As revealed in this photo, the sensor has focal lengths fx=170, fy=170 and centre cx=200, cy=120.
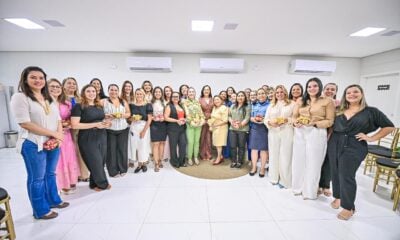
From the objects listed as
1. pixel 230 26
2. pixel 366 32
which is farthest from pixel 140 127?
pixel 366 32

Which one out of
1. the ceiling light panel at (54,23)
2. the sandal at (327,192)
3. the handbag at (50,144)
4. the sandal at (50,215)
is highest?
the ceiling light panel at (54,23)

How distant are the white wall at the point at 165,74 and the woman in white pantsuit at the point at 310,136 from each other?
11.1 feet

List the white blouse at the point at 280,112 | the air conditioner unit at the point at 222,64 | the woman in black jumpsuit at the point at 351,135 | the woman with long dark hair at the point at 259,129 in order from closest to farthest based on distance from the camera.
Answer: the woman in black jumpsuit at the point at 351,135 → the white blouse at the point at 280,112 → the woman with long dark hair at the point at 259,129 → the air conditioner unit at the point at 222,64

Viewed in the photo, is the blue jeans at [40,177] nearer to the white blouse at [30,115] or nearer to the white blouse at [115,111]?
the white blouse at [30,115]

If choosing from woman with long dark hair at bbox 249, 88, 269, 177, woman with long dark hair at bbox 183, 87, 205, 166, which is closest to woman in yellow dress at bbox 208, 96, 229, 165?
woman with long dark hair at bbox 183, 87, 205, 166

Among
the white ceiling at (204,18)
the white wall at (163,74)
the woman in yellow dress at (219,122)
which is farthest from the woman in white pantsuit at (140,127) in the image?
the white wall at (163,74)

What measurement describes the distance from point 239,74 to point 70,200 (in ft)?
17.3

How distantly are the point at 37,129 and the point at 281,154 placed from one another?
10.5ft

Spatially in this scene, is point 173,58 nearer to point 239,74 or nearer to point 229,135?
point 239,74

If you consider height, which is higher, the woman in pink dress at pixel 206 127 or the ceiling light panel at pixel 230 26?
the ceiling light panel at pixel 230 26

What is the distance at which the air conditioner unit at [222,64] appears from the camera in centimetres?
525

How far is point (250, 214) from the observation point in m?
2.18

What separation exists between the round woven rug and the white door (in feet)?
15.5

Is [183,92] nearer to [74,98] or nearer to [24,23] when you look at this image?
[74,98]
